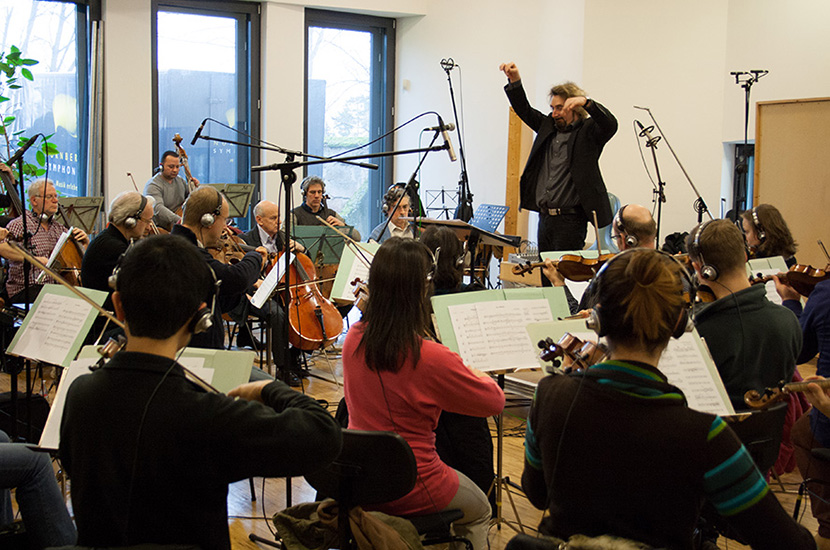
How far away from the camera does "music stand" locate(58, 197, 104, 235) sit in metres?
6.33

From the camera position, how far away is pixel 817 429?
280 cm

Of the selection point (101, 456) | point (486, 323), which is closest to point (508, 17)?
point (486, 323)

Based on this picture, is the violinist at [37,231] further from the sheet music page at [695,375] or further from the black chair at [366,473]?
the sheet music page at [695,375]

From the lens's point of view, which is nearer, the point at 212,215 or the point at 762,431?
the point at 762,431

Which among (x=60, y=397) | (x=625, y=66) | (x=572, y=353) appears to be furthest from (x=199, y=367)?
(x=625, y=66)

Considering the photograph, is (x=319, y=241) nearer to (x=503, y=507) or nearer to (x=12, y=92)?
(x=503, y=507)

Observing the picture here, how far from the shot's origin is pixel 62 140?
28.2ft

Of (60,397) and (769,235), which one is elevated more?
(769,235)

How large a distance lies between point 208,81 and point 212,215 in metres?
6.50

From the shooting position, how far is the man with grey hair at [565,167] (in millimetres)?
5047

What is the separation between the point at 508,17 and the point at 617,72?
152 cm

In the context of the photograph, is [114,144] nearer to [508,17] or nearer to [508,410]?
[508,17]

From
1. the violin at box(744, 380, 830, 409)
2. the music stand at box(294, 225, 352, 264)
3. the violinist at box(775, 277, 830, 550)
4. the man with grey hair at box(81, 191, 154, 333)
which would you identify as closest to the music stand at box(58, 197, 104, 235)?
the music stand at box(294, 225, 352, 264)

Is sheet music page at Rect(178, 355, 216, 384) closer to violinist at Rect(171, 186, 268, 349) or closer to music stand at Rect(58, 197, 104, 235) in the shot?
violinist at Rect(171, 186, 268, 349)
